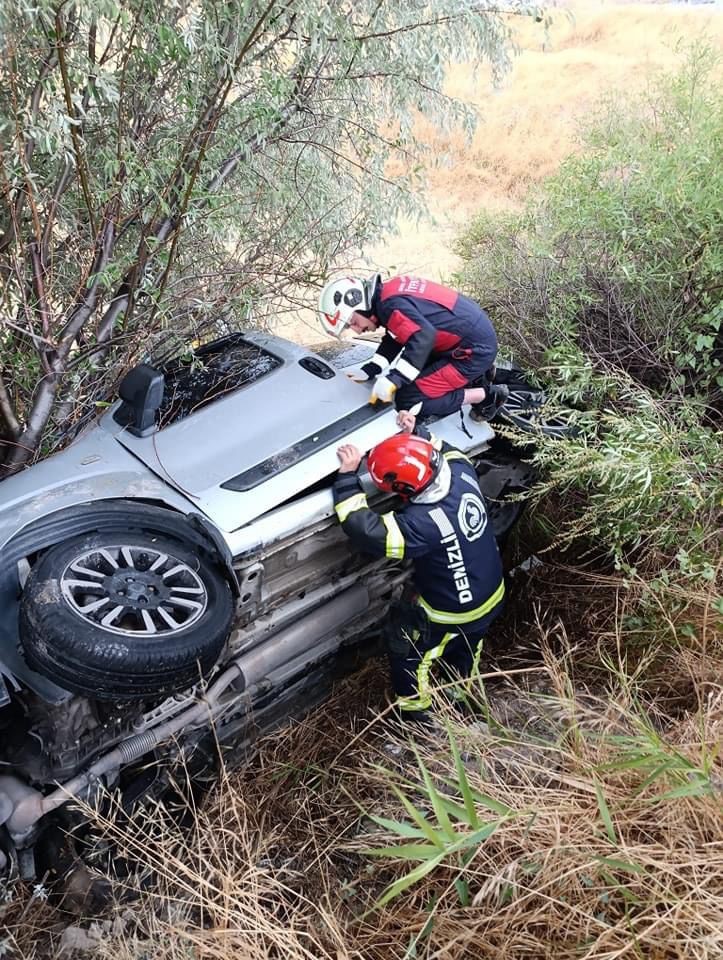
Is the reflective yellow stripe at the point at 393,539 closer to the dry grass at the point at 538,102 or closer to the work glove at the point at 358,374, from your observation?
the work glove at the point at 358,374

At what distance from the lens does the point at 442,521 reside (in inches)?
133

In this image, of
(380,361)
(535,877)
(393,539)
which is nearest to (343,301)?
(380,361)

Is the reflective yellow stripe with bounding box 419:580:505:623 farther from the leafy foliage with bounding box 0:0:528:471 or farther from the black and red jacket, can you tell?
the leafy foliage with bounding box 0:0:528:471

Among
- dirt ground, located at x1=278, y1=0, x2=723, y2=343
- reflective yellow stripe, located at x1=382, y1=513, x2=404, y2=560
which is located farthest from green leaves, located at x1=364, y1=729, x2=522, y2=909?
dirt ground, located at x1=278, y1=0, x2=723, y2=343

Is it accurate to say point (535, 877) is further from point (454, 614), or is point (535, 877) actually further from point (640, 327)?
point (640, 327)

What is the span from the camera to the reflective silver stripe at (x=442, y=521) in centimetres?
335

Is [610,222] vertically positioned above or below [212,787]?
above

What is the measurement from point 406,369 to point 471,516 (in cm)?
90

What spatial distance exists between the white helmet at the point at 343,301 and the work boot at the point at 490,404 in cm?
89

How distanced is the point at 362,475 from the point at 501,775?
145 centimetres

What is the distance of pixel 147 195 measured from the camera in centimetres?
427

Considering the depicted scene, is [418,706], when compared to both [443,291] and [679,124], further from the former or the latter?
[679,124]

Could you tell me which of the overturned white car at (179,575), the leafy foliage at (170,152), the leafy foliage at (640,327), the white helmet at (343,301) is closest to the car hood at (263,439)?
the overturned white car at (179,575)

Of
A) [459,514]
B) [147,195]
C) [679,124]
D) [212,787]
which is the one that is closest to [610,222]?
[679,124]
